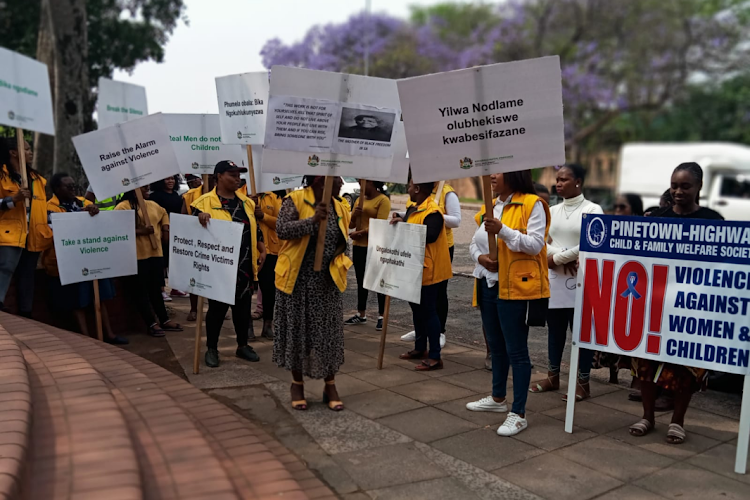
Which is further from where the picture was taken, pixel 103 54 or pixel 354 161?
pixel 103 54

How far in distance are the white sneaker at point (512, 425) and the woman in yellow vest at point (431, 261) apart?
5.12 ft

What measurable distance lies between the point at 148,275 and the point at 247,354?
5.79ft

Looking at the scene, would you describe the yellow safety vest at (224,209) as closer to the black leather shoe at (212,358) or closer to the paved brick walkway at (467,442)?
the black leather shoe at (212,358)

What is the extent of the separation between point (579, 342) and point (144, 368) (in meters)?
3.20

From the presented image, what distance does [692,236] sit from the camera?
4211mm

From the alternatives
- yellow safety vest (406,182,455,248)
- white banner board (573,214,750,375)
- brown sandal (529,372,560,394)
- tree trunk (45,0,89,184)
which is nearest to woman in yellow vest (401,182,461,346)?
yellow safety vest (406,182,455,248)

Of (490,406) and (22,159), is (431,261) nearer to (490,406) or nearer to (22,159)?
(490,406)

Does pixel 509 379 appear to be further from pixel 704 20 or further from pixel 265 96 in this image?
pixel 704 20

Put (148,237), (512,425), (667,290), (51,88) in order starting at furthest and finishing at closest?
(51,88), (148,237), (512,425), (667,290)

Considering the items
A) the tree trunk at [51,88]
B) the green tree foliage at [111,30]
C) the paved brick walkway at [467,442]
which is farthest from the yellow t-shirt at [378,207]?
the green tree foliage at [111,30]

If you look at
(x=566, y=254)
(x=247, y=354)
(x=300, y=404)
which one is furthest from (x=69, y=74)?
(x=566, y=254)

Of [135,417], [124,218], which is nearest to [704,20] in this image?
[124,218]

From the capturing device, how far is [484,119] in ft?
14.6

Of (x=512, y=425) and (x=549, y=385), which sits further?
(x=549, y=385)
